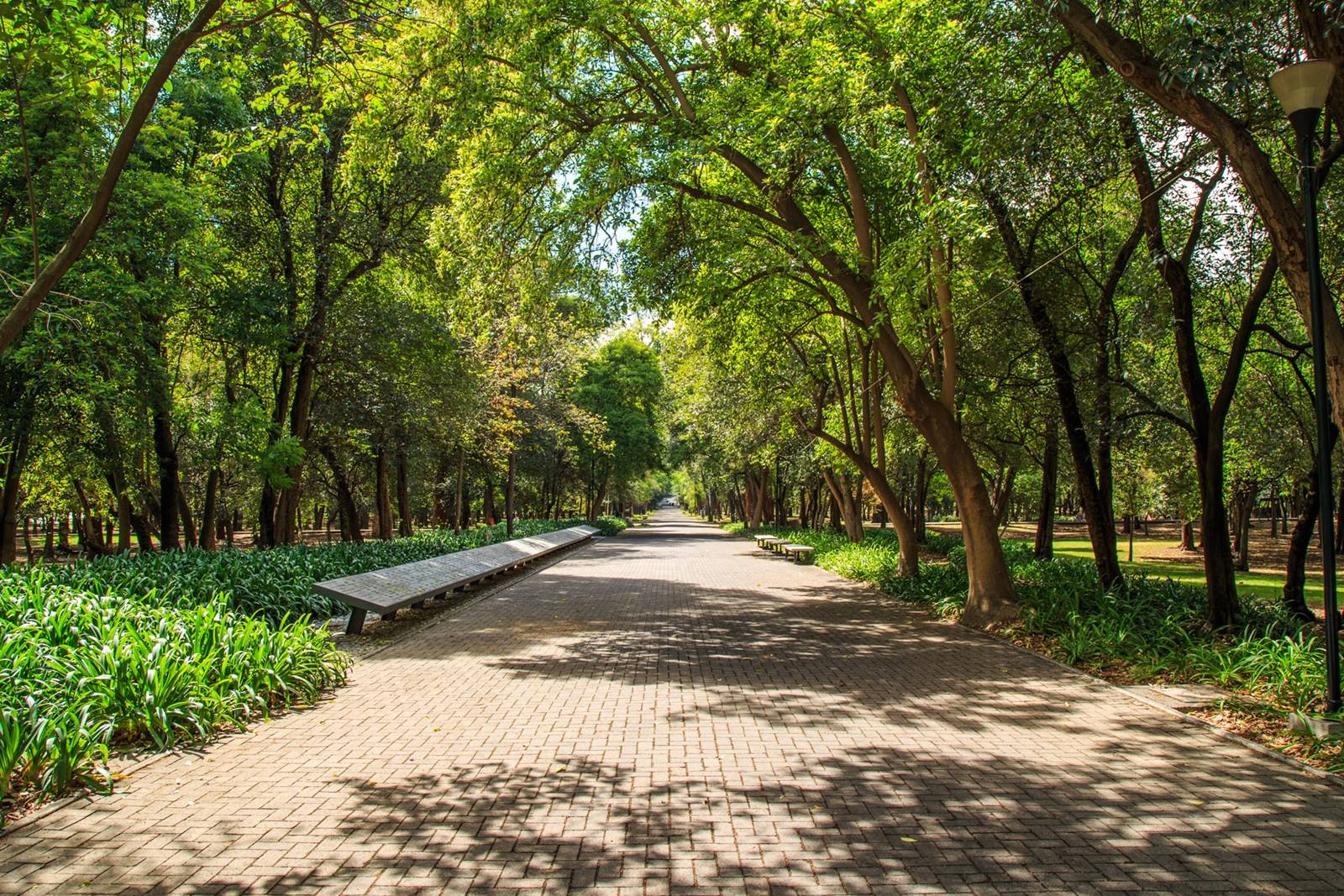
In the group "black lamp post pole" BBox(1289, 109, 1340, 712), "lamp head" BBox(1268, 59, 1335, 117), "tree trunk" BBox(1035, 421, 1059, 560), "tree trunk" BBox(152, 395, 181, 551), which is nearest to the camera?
"lamp head" BBox(1268, 59, 1335, 117)

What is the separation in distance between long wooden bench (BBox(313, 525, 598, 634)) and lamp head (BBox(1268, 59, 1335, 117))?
9512 mm

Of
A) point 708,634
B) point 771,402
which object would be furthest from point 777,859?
point 771,402

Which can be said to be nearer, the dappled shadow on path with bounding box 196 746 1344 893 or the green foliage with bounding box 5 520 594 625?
the dappled shadow on path with bounding box 196 746 1344 893

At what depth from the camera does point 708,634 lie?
396 inches

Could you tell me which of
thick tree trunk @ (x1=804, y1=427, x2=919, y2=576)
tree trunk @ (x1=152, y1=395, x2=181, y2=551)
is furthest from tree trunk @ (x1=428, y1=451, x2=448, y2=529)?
thick tree trunk @ (x1=804, y1=427, x2=919, y2=576)

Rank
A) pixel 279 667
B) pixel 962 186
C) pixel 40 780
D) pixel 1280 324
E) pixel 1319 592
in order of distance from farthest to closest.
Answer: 1. pixel 1319 592
2. pixel 1280 324
3. pixel 962 186
4. pixel 279 667
5. pixel 40 780

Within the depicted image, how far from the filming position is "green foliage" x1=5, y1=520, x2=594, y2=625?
26.1 feet

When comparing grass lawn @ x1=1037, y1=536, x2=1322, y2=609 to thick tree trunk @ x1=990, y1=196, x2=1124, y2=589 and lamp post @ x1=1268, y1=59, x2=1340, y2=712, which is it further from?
lamp post @ x1=1268, y1=59, x2=1340, y2=712

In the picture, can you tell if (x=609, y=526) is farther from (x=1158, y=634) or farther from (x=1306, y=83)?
(x=1306, y=83)

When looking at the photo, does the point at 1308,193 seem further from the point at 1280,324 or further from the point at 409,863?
the point at 1280,324

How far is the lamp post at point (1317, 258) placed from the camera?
509cm

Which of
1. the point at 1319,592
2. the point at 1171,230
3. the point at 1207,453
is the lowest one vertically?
the point at 1319,592

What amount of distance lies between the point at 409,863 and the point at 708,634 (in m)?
6.75

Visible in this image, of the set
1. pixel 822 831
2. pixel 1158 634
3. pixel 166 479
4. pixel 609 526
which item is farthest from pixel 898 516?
pixel 609 526
